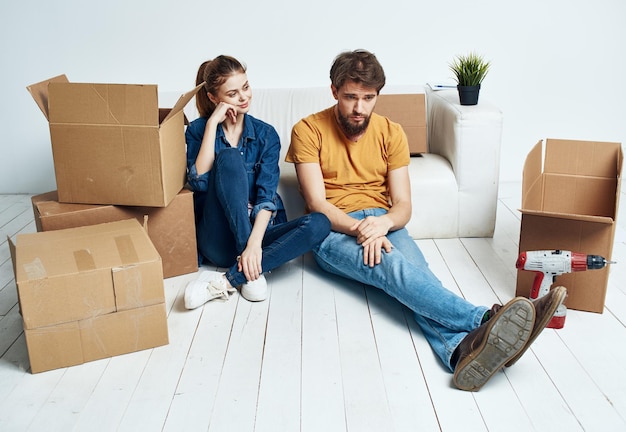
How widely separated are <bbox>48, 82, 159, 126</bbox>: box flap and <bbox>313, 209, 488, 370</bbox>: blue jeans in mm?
760

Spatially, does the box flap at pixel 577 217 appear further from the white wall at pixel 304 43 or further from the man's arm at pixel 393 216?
the white wall at pixel 304 43

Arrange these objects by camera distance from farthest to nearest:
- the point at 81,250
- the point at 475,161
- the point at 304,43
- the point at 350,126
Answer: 1. the point at 304,43
2. the point at 475,161
3. the point at 350,126
4. the point at 81,250

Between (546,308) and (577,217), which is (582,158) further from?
(546,308)

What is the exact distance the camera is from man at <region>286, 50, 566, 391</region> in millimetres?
1823

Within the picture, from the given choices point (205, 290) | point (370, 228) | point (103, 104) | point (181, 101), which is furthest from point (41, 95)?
point (370, 228)

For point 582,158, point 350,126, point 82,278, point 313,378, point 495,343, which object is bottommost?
point 313,378

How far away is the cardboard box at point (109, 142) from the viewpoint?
2256 millimetres

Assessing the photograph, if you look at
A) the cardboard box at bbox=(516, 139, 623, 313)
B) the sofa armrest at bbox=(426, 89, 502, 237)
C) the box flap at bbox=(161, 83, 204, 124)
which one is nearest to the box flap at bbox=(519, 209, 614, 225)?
the cardboard box at bbox=(516, 139, 623, 313)

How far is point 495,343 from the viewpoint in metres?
1.79

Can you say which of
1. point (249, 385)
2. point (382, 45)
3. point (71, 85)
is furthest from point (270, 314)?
point (382, 45)

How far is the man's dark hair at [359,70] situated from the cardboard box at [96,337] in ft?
3.19

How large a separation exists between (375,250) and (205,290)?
1.93 ft

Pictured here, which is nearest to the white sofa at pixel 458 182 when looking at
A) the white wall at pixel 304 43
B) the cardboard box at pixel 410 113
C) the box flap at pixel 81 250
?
the cardboard box at pixel 410 113

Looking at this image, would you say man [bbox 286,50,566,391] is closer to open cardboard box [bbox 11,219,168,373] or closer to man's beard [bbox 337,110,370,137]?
man's beard [bbox 337,110,370,137]
